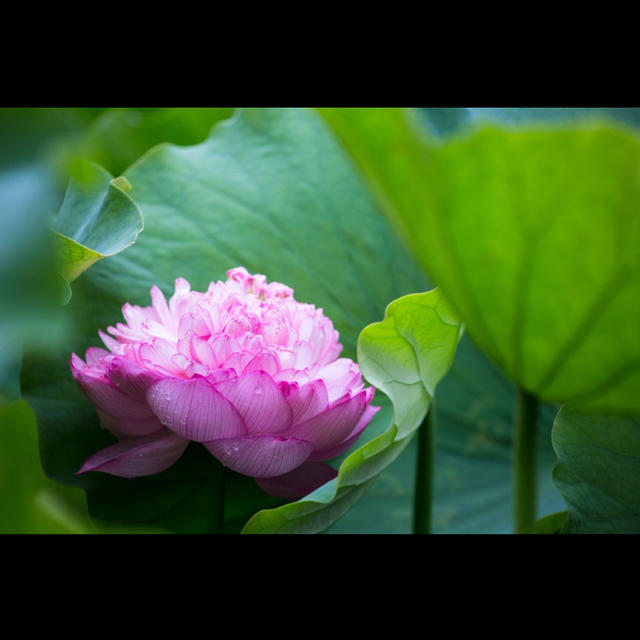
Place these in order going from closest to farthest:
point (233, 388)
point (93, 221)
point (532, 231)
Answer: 1. point (532, 231)
2. point (233, 388)
3. point (93, 221)

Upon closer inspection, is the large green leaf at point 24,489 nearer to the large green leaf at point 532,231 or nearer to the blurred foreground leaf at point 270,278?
the blurred foreground leaf at point 270,278

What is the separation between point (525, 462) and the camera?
434 mm

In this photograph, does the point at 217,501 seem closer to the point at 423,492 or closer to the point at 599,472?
the point at 423,492

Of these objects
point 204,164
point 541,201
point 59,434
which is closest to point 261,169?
point 204,164

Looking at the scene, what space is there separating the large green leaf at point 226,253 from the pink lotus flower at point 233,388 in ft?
0.19

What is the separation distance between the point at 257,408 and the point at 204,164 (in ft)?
1.12

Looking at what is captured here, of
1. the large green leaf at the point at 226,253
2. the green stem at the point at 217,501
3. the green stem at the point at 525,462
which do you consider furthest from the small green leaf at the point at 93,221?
the green stem at the point at 525,462

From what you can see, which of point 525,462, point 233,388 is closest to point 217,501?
point 233,388

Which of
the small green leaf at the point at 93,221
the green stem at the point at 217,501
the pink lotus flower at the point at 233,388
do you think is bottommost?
the green stem at the point at 217,501

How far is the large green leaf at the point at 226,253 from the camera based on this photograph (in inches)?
23.0

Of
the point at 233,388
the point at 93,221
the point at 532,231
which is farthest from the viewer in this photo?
the point at 93,221

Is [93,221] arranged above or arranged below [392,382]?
above

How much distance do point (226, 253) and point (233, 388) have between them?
25cm

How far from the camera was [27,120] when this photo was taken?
0.64 meters
